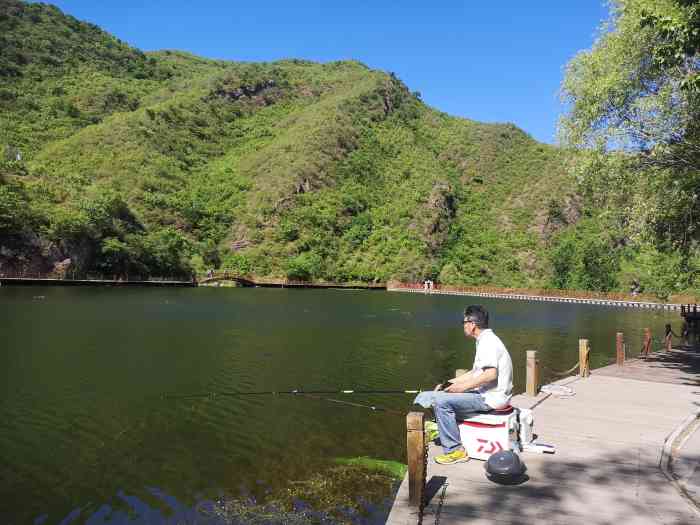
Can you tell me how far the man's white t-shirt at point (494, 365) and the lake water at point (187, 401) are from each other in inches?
162

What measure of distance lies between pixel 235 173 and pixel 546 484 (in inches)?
5193

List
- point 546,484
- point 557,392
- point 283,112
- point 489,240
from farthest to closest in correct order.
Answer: point 283,112, point 489,240, point 557,392, point 546,484

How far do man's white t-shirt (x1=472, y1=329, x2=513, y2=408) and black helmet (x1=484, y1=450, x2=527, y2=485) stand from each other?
682mm

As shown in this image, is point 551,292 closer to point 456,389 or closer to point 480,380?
point 456,389

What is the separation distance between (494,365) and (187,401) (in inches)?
393

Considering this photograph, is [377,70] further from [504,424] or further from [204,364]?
[504,424]

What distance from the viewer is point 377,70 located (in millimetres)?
186000

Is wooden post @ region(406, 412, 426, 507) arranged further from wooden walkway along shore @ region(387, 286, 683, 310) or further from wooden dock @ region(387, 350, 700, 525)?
wooden walkway along shore @ region(387, 286, 683, 310)

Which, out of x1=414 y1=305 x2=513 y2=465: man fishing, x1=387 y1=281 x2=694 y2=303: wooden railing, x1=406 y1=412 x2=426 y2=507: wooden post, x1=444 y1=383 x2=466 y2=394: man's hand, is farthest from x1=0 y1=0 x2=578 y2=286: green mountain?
x1=406 y1=412 x2=426 y2=507: wooden post

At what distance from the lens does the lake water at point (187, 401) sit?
9703 millimetres

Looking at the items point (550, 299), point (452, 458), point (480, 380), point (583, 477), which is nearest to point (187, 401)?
point (452, 458)

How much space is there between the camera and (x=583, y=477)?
7523 millimetres

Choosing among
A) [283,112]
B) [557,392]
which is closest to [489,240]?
[283,112]

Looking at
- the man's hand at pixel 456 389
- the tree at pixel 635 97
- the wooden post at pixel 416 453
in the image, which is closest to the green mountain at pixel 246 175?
the tree at pixel 635 97
